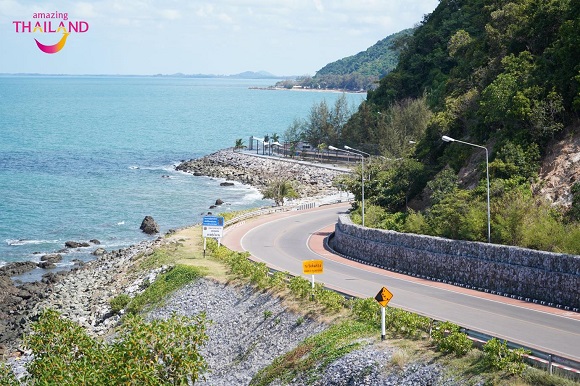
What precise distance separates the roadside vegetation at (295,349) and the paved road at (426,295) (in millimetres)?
2312

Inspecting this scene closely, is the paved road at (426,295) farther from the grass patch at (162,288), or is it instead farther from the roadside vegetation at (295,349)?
the grass patch at (162,288)

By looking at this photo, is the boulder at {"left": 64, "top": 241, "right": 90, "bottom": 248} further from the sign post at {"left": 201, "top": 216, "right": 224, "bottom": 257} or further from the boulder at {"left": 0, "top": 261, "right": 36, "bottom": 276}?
the sign post at {"left": 201, "top": 216, "right": 224, "bottom": 257}

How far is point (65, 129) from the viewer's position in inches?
7338

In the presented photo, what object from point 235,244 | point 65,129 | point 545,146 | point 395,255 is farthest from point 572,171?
point 65,129

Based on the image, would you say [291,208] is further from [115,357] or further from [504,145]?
[115,357]

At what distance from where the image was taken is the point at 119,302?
45281mm

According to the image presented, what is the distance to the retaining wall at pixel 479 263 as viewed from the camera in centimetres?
3206

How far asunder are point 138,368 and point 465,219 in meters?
20.9

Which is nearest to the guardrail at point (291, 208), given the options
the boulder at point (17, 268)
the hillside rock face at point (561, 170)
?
the boulder at point (17, 268)

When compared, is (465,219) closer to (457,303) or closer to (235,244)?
(457,303)

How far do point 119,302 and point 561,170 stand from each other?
24.1 meters

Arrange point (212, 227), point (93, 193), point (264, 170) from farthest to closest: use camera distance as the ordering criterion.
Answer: point (264, 170), point (93, 193), point (212, 227)

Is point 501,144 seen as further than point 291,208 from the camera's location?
No

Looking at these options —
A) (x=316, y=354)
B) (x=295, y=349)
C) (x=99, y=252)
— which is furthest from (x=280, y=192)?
(x=316, y=354)
